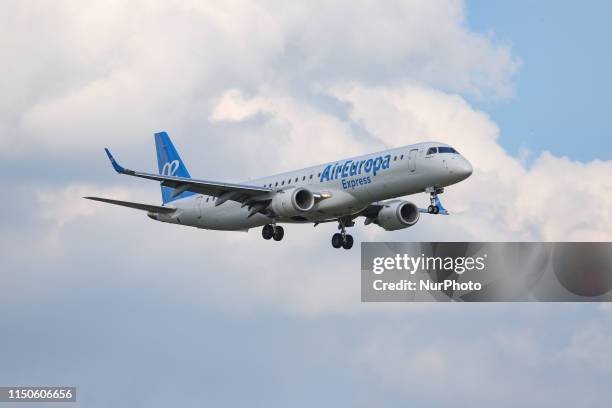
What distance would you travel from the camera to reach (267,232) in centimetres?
8644

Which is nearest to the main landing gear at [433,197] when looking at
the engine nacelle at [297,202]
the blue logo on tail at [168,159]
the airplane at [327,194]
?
the airplane at [327,194]

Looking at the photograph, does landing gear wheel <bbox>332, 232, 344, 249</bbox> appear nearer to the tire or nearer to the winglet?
the tire

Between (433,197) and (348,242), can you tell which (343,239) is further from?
(433,197)

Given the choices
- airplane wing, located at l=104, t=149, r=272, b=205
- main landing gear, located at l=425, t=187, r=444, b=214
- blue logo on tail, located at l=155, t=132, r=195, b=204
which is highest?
blue logo on tail, located at l=155, t=132, r=195, b=204

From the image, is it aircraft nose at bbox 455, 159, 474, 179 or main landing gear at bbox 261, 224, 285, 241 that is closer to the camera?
aircraft nose at bbox 455, 159, 474, 179

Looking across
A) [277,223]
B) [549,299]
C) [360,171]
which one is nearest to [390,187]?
[360,171]

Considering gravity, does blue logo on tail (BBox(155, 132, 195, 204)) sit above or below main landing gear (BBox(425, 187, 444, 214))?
above

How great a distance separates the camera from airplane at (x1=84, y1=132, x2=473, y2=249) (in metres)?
79.4

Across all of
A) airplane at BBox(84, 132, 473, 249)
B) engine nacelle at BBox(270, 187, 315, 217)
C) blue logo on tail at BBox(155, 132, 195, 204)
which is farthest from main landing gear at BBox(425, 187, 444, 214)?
blue logo on tail at BBox(155, 132, 195, 204)

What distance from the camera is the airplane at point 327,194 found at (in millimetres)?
79438

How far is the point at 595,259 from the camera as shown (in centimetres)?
9231

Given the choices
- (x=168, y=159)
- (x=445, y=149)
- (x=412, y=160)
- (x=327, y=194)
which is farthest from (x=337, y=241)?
(x=168, y=159)

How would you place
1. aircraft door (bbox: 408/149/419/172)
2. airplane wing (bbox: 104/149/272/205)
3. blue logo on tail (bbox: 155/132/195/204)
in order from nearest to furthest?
aircraft door (bbox: 408/149/419/172) → airplane wing (bbox: 104/149/272/205) → blue logo on tail (bbox: 155/132/195/204)

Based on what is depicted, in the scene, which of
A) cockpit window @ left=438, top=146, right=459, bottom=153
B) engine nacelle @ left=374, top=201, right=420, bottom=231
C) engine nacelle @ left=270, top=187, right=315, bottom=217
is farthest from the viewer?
engine nacelle @ left=374, top=201, right=420, bottom=231
